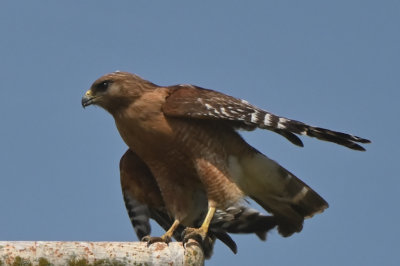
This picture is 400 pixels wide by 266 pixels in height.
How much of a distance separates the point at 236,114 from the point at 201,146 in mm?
500

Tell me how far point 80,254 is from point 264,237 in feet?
13.8

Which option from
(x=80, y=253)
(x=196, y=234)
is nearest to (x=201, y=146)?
(x=196, y=234)

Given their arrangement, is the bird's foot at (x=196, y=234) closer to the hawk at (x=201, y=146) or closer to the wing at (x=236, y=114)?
the hawk at (x=201, y=146)

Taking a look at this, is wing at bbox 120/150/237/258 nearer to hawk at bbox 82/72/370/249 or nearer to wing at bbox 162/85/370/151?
hawk at bbox 82/72/370/249

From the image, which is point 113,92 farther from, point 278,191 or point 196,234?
point 278,191

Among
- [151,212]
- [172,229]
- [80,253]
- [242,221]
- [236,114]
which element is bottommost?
[80,253]

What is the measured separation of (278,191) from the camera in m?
9.93

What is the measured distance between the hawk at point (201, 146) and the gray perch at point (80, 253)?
2.28 m

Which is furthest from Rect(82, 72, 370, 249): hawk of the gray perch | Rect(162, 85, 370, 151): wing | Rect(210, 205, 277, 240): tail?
the gray perch

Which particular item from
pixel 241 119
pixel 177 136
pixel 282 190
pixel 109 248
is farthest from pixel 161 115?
pixel 109 248

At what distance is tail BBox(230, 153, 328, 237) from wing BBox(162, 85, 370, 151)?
0.45m

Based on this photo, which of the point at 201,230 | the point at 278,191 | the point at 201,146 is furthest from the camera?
the point at 278,191

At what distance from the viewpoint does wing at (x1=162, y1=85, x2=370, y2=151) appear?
9.07 meters

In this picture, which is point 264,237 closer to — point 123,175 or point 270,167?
point 270,167
